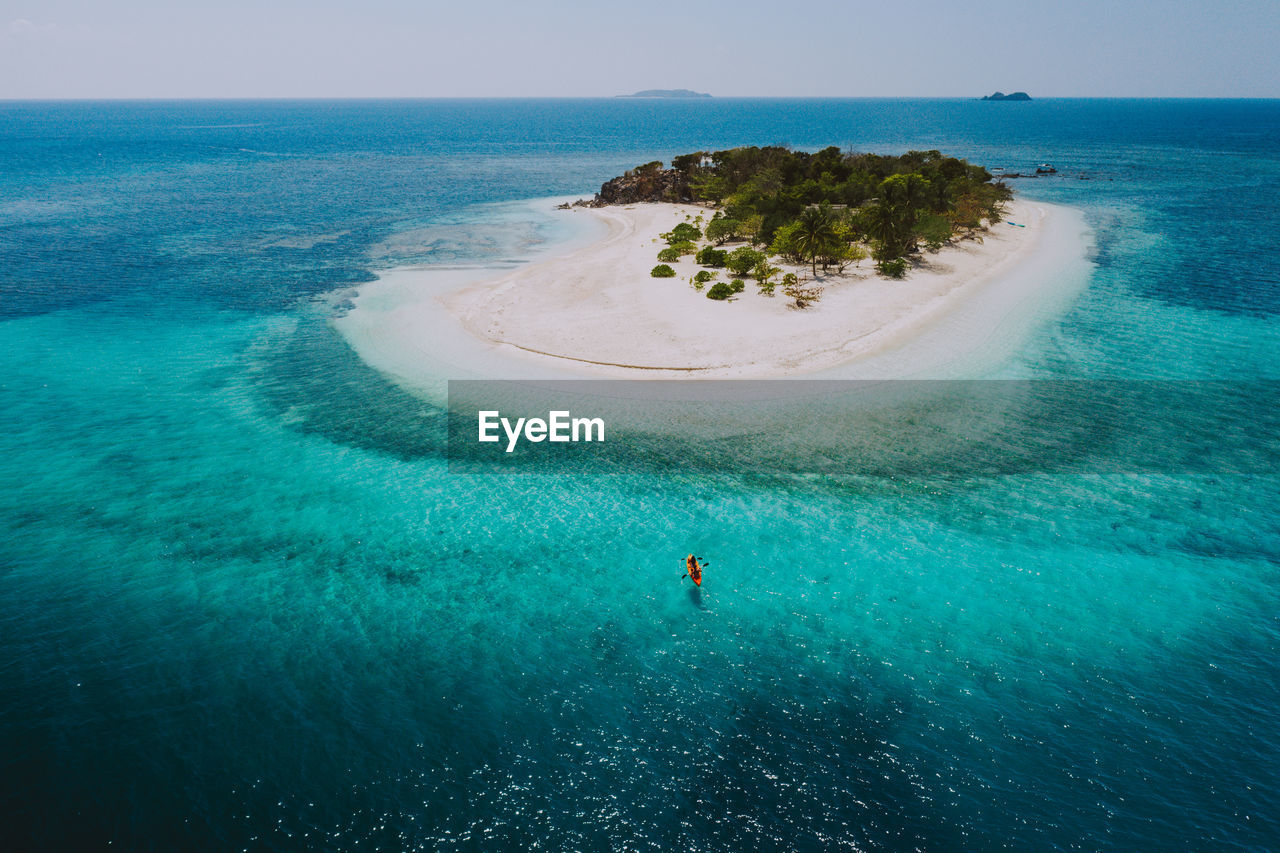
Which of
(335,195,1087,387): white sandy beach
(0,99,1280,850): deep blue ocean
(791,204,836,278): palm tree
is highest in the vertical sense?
(791,204,836,278): palm tree

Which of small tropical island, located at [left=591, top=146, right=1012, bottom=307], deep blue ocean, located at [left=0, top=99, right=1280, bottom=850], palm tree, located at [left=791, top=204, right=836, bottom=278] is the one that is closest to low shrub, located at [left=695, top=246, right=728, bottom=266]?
small tropical island, located at [left=591, top=146, right=1012, bottom=307]

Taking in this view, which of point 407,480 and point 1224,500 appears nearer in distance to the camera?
point 1224,500

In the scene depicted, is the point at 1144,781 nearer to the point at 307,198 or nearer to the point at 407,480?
the point at 407,480

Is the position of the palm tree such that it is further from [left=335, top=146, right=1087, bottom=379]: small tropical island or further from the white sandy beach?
the white sandy beach

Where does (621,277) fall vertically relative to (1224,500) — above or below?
above

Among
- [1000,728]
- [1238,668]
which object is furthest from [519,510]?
[1238,668]

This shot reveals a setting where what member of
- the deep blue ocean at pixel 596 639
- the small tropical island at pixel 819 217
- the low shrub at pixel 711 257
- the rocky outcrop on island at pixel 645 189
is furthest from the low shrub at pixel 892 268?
the rocky outcrop on island at pixel 645 189

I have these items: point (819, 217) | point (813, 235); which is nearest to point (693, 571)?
point (813, 235)
